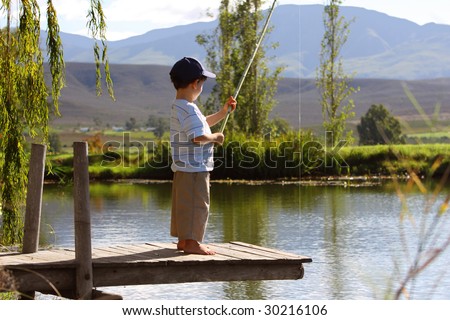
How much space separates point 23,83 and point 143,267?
7.20 ft

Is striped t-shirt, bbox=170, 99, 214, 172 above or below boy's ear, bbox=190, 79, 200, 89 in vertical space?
below

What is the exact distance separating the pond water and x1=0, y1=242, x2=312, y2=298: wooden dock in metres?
0.56

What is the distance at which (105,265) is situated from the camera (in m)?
4.91

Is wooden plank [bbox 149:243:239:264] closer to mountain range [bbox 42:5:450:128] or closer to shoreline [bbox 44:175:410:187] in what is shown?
shoreline [bbox 44:175:410:187]

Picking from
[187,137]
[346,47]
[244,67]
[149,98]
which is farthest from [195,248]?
[346,47]

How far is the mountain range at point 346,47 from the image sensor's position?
142 metres

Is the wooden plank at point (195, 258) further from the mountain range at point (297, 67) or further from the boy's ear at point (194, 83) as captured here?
the mountain range at point (297, 67)

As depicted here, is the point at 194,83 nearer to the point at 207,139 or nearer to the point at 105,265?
the point at 207,139

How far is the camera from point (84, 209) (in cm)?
486

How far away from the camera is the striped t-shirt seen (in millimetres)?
5078

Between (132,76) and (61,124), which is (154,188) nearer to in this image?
(61,124)
